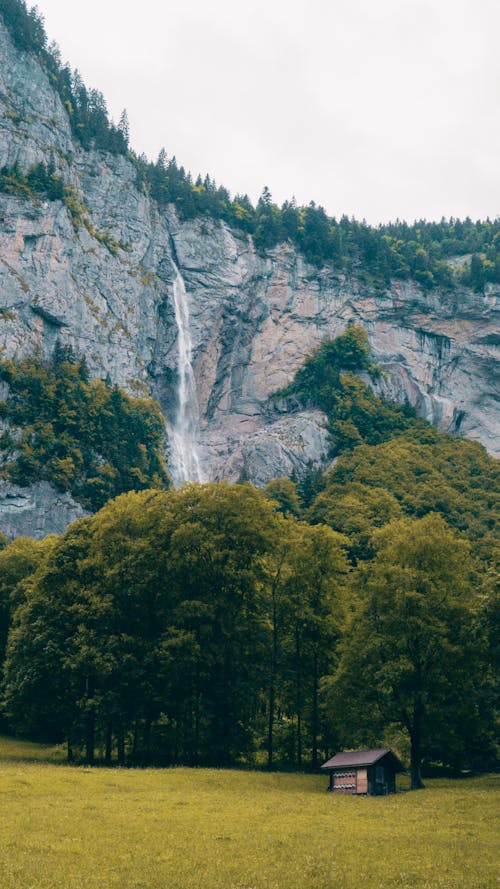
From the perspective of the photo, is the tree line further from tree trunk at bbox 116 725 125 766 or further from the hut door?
the hut door

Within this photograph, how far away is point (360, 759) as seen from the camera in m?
44.6

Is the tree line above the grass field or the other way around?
above

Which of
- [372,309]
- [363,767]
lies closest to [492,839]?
[363,767]

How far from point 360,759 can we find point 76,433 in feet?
265

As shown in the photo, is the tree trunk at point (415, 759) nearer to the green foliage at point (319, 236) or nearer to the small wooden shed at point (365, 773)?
the small wooden shed at point (365, 773)

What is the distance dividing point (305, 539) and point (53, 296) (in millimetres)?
81278

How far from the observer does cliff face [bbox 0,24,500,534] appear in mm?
128125

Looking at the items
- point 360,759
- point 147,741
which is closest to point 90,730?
point 147,741

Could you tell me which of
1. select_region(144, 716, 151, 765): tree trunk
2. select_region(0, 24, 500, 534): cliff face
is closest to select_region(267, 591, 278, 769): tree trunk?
select_region(144, 716, 151, 765): tree trunk

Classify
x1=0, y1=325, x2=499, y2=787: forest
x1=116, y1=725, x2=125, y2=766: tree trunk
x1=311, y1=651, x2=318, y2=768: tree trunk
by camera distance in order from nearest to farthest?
x1=0, y1=325, x2=499, y2=787: forest < x1=116, y1=725, x2=125, y2=766: tree trunk < x1=311, y1=651, x2=318, y2=768: tree trunk

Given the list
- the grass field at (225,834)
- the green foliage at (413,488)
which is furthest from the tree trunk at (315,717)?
the green foliage at (413,488)

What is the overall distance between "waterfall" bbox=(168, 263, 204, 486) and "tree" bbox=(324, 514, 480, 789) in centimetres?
8635

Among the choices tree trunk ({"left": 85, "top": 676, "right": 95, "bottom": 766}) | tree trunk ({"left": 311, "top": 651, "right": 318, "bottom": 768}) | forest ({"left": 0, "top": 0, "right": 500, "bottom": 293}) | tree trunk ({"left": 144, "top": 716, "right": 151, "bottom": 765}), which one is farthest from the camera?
forest ({"left": 0, "top": 0, "right": 500, "bottom": 293})

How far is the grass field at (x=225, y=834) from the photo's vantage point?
23516mm
